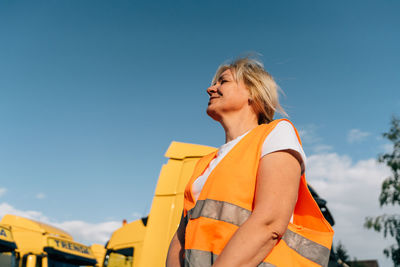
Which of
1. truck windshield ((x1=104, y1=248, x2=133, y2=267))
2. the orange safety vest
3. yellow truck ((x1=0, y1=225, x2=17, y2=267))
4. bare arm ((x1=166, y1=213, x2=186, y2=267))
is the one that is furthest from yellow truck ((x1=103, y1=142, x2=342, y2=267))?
the orange safety vest

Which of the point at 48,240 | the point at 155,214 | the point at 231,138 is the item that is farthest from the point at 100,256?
the point at 231,138

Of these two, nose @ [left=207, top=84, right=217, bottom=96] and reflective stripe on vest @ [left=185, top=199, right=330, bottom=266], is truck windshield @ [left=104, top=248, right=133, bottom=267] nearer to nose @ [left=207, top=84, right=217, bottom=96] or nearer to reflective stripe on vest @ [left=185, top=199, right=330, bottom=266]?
nose @ [left=207, top=84, right=217, bottom=96]

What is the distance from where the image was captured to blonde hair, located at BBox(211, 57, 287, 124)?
5.75 feet

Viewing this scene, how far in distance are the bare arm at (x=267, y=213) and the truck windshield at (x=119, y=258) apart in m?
7.54

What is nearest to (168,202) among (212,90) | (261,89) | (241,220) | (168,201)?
(168,201)

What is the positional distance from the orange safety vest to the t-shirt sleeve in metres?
0.02

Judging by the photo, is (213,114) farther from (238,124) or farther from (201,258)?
(201,258)

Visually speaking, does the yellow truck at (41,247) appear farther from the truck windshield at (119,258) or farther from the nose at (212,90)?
the nose at (212,90)

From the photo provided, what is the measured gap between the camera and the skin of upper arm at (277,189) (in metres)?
1.23

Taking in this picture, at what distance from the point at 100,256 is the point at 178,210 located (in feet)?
29.2

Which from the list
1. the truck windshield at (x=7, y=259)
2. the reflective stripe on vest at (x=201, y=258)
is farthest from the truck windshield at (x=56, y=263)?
the reflective stripe on vest at (x=201, y=258)

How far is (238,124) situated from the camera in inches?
69.1

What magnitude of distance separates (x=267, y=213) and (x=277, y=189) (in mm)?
94

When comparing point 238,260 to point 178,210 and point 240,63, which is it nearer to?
point 240,63
